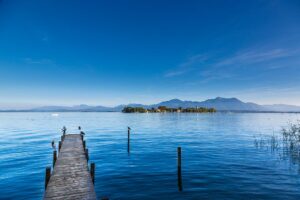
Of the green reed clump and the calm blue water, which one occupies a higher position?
the green reed clump

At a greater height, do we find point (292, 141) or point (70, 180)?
point (70, 180)

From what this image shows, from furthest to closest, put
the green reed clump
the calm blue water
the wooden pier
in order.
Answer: the green reed clump
the calm blue water
the wooden pier

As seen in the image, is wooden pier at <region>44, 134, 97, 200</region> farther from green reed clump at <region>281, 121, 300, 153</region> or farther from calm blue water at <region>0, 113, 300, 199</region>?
green reed clump at <region>281, 121, 300, 153</region>

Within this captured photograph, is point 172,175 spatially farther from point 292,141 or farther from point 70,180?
point 292,141

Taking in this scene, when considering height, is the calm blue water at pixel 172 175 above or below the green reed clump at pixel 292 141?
below

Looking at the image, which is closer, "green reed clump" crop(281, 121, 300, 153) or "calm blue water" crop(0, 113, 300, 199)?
"calm blue water" crop(0, 113, 300, 199)

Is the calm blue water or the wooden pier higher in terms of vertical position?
the wooden pier

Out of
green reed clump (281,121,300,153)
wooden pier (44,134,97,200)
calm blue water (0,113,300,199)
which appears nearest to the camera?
wooden pier (44,134,97,200)

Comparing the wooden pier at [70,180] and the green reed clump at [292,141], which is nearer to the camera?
the wooden pier at [70,180]

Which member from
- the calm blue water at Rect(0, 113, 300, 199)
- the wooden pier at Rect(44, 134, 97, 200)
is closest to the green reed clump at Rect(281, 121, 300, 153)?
the calm blue water at Rect(0, 113, 300, 199)

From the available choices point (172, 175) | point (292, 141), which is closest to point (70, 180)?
point (172, 175)

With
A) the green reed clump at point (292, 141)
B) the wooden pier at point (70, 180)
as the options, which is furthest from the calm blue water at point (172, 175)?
the green reed clump at point (292, 141)

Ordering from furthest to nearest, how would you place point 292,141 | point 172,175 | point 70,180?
point 292,141
point 172,175
point 70,180

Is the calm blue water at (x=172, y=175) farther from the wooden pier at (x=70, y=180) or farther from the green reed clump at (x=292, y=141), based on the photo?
the green reed clump at (x=292, y=141)
